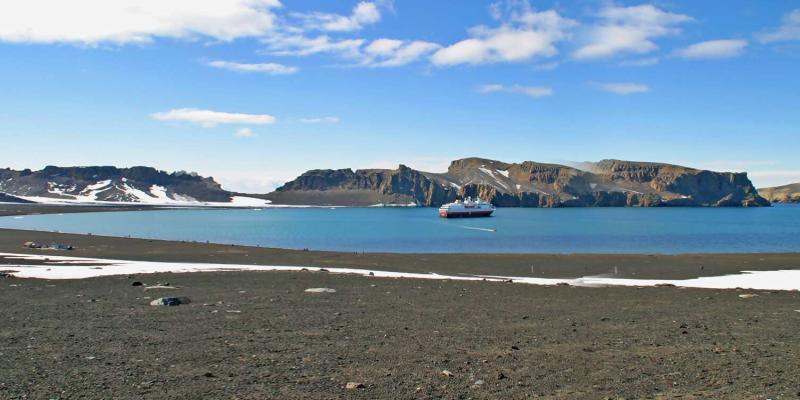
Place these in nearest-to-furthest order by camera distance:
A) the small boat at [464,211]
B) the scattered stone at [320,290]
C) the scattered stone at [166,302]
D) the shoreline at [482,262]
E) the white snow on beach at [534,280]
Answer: the scattered stone at [166,302] < the scattered stone at [320,290] < the white snow on beach at [534,280] < the shoreline at [482,262] < the small boat at [464,211]

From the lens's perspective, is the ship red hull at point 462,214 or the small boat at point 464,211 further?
the small boat at point 464,211

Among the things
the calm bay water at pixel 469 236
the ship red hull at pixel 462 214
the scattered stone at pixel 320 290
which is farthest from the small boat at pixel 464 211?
the scattered stone at pixel 320 290

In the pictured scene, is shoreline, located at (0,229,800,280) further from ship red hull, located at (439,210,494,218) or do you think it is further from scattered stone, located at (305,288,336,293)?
ship red hull, located at (439,210,494,218)

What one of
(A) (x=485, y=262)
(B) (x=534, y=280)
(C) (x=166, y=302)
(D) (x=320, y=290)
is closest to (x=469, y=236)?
(A) (x=485, y=262)

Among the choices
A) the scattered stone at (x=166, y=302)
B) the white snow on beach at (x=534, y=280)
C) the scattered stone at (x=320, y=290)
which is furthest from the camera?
the white snow on beach at (x=534, y=280)

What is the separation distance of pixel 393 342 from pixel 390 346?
339mm

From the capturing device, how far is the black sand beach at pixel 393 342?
24.3 ft

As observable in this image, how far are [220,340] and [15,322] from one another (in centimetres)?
429

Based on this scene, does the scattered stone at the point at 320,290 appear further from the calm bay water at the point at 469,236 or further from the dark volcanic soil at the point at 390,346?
the calm bay water at the point at 469,236

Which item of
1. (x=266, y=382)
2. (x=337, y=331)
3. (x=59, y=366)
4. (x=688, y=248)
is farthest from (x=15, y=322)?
(x=688, y=248)

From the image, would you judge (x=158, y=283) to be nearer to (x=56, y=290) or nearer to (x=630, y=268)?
(x=56, y=290)

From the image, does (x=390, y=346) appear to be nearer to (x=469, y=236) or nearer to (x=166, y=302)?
(x=166, y=302)

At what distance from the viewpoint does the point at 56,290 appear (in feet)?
55.7

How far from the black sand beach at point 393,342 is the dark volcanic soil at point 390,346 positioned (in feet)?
0.11
